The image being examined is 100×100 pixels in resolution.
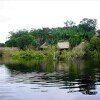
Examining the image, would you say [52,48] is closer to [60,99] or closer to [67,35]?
[67,35]

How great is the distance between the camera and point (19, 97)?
16766 mm

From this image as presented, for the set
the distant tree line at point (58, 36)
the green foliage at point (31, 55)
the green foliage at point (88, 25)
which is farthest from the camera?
the green foliage at point (88, 25)

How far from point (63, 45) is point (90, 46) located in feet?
45.3

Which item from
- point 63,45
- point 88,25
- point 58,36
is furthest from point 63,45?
point 88,25

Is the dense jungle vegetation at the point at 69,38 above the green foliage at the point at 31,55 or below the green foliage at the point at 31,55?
above

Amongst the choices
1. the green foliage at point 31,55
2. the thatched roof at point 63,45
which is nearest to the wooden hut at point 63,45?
the thatched roof at point 63,45

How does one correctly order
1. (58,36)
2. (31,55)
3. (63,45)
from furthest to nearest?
(58,36), (63,45), (31,55)

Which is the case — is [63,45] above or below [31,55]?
above

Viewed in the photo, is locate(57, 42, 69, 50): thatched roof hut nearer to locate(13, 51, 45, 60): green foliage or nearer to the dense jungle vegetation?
the dense jungle vegetation

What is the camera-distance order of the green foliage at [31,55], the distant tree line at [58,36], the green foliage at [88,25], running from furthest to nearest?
the green foliage at [88,25]
the distant tree line at [58,36]
the green foliage at [31,55]

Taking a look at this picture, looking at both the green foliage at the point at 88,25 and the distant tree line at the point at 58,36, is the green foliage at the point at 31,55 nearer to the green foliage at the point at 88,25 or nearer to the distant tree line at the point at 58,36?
the distant tree line at the point at 58,36

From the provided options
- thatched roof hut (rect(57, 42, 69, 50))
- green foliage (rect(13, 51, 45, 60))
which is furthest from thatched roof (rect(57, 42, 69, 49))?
green foliage (rect(13, 51, 45, 60))

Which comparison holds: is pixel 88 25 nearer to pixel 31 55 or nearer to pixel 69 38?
pixel 69 38

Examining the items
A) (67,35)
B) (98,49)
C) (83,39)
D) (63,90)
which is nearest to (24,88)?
(63,90)
